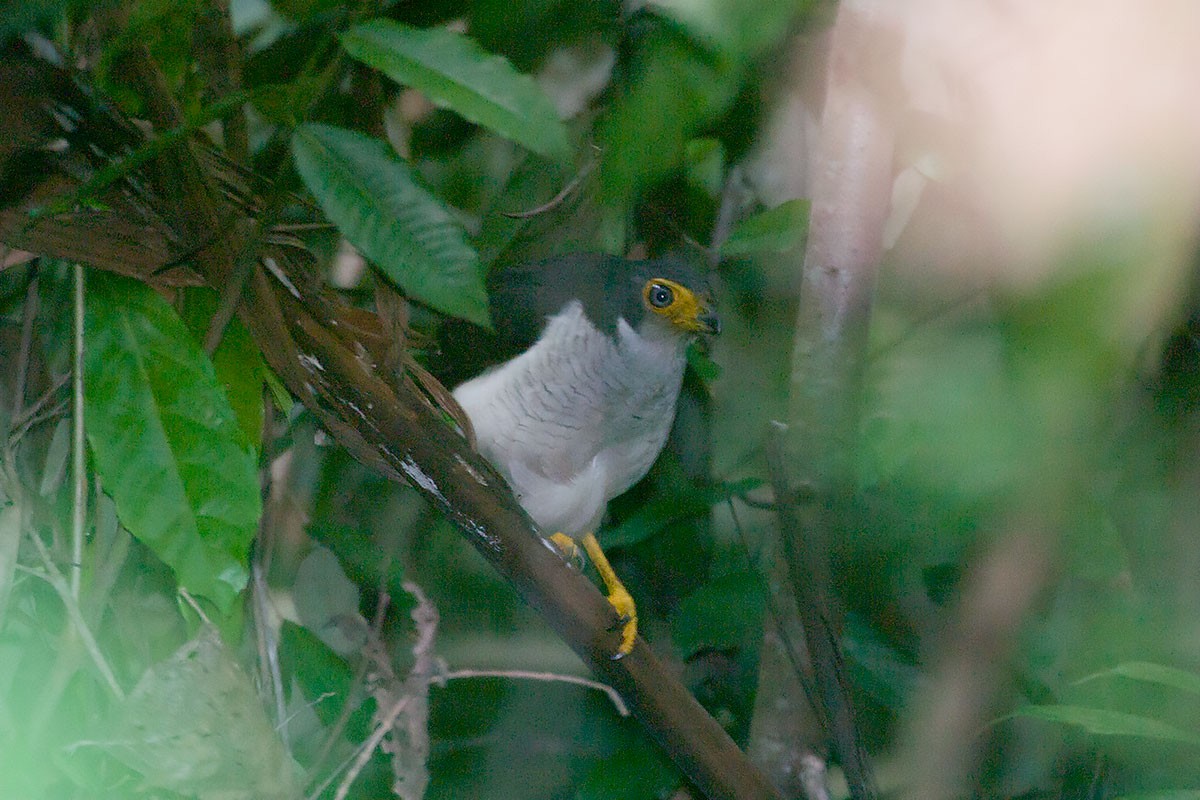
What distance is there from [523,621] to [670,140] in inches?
40.7

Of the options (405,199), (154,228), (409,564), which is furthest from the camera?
(409,564)

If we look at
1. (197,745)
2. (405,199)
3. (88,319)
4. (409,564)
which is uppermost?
(405,199)

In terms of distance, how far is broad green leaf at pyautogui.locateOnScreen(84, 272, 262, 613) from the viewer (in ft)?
2.59

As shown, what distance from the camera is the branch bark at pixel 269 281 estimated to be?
765mm

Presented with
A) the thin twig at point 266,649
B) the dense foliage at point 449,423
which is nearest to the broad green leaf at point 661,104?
the dense foliage at point 449,423

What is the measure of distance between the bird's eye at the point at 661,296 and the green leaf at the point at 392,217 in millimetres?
591

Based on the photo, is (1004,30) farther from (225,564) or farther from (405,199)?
(225,564)

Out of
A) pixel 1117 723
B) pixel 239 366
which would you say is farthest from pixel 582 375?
pixel 1117 723

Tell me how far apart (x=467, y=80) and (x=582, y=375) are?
Result: 644 millimetres

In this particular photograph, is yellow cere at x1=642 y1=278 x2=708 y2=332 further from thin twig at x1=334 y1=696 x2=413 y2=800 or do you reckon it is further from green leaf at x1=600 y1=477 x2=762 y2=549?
thin twig at x1=334 y1=696 x2=413 y2=800

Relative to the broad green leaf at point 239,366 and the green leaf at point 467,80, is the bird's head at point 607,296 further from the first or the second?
the green leaf at point 467,80

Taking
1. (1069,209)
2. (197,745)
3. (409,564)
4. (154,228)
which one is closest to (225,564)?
(197,745)

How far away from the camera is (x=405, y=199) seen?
0.71 metres

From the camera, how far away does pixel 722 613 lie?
128cm
